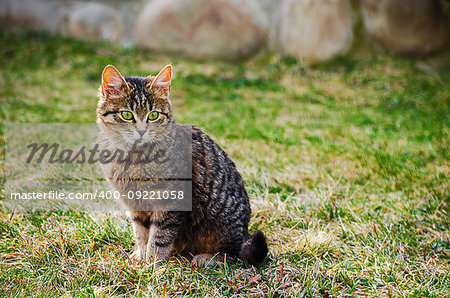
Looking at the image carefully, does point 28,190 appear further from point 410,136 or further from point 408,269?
point 410,136

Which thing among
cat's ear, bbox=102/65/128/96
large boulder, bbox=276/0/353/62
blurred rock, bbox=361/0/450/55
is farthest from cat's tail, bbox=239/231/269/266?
blurred rock, bbox=361/0/450/55

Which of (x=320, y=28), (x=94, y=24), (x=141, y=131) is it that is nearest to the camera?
(x=141, y=131)

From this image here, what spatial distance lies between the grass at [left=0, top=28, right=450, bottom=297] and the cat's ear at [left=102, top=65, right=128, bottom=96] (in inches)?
40.8

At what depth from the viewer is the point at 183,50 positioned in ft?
27.7

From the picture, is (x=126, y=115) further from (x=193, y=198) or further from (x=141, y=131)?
(x=193, y=198)

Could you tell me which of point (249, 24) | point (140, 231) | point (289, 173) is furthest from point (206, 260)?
point (249, 24)

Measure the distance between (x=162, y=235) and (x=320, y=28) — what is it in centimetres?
646

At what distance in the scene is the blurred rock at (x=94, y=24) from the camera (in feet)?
30.2

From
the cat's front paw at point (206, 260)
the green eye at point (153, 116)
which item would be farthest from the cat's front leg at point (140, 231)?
the green eye at point (153, 116)

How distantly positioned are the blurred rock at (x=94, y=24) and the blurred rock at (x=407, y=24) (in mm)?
5524

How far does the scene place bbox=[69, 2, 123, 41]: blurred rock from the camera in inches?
363

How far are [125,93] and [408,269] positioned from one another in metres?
2.18

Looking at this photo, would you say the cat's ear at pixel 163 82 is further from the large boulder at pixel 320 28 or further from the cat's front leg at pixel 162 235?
the large boulder at pixel 320 28

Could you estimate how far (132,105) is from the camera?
2496 mm
